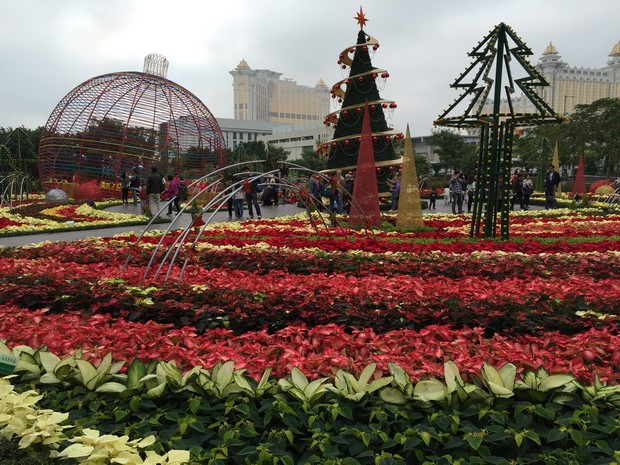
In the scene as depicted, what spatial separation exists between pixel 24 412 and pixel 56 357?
0.66 metres

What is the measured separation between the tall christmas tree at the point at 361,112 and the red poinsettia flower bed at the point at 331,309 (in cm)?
1422

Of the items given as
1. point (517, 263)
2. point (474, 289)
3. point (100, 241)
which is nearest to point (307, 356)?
point (474, 289)

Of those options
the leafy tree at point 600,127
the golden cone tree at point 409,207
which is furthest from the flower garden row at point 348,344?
the leafy tree at point 600,127

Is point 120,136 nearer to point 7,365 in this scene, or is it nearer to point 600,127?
point 7,365

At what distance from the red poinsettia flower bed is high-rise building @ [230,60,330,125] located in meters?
132

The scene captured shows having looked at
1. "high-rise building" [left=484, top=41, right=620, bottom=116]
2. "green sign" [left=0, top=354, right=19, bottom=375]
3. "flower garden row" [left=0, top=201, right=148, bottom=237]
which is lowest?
"green sign" [left=0, top=354, right=19, bottom=375]

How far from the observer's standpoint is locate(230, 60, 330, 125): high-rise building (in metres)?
137

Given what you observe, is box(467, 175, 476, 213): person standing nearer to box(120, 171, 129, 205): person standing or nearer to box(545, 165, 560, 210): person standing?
box(545, 165, 560, 210): person standing

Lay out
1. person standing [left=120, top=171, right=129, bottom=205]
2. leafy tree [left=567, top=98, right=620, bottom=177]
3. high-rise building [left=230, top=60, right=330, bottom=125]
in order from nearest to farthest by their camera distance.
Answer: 1. person standing [left=120, top=171, right=129, bottom=205]
2. leafy tree [left=567, top=98, right=620, bottom=177]
3. high-rise building [left=230, top=60, right=330, bottom=125]

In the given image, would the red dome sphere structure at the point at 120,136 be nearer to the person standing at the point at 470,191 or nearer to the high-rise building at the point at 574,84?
the person standing at the point at 470,191

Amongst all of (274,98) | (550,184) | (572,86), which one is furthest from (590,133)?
(274,98)

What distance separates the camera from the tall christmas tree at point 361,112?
21141 millimetres

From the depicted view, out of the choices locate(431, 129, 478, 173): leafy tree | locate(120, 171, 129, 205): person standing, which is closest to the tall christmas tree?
locate(120, 171, 129, 205): person standing

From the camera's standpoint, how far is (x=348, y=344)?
3.47 metres
